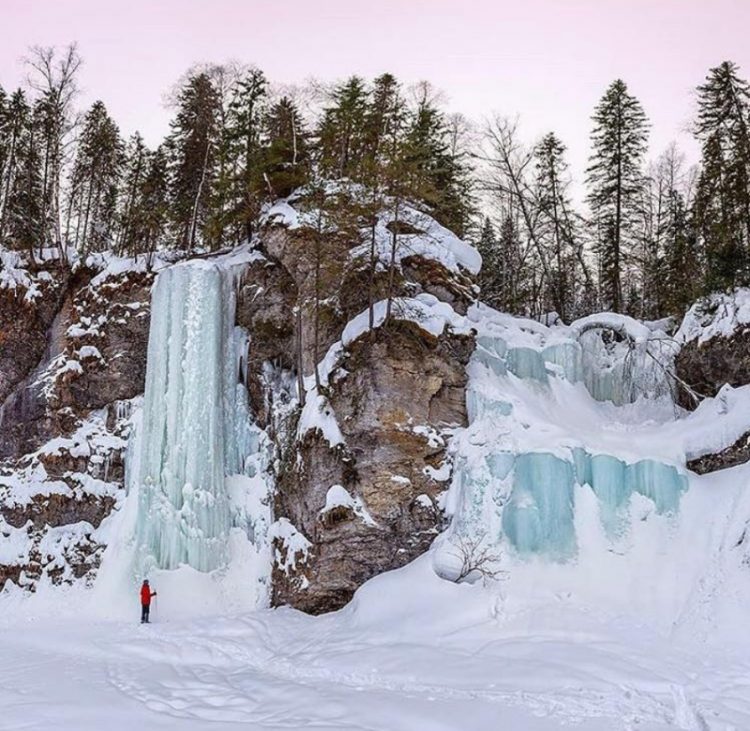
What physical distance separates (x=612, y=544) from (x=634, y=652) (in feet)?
8.38

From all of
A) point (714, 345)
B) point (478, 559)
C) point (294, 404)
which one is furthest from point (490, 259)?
point (478, 559)

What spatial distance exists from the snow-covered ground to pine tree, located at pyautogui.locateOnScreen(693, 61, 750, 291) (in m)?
8.67

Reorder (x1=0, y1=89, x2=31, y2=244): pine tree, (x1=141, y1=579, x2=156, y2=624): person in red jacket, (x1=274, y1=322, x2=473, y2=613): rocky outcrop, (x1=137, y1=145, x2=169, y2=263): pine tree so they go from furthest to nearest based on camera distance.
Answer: (x1=0, y1=89, x2=31, y2=244): pine tree → (x1=137, y1=145, x2=169, y2=263): pine tree → (x1=141, y1=579, x2=156, y2=624): person in red jacket → (x1=274, y1=322, x2=473, y2=613): rocky outcrop

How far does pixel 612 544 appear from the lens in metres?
10.6

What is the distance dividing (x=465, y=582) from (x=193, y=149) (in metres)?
18.3

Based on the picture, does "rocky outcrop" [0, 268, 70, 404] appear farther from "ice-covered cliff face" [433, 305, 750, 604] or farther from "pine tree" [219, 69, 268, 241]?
"ice-covered cliff face" [433, 305, 750, 604]

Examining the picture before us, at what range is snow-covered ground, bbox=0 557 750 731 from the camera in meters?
6.57

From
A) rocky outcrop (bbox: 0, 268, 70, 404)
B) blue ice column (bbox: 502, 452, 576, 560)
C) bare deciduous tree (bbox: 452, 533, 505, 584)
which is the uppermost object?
rocky outcrop (bbox: 0, 268, 70, 404)

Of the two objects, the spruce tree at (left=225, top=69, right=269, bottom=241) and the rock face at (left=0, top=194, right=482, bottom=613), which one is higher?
the spruce tree at (left=225, top=69, right=269, bottom=241)

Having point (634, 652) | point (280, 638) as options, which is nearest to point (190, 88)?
point (280, 638)

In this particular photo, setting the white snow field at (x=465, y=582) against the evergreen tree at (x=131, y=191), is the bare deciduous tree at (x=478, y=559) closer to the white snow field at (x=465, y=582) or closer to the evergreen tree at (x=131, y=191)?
the white snow field at (x=465, y=582)

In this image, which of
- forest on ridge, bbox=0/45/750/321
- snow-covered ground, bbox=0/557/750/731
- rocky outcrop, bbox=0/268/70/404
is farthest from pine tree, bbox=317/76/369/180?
snow-covered ground, bbox=0/557/750/731

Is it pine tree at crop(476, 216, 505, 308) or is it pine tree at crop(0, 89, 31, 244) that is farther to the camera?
pine tree at crop(476, 216, 505, 308)

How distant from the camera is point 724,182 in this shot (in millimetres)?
15945
